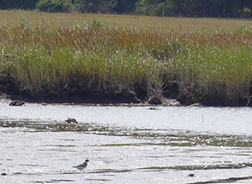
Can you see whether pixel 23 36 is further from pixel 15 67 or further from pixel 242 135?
pixel 242 135

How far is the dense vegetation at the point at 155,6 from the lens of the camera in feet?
192

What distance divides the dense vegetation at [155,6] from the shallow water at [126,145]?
41.5 meters

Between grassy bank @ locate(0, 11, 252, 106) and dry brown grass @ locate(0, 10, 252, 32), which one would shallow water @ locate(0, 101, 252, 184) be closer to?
grassy bank @ locate(0, 11, 252, 106)

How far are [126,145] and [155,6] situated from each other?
5351 cm

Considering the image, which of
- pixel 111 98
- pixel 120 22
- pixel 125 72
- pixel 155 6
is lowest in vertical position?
pixel 155 6

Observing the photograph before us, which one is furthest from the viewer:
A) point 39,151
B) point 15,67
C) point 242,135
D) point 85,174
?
point 15,67

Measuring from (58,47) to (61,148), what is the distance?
816cm

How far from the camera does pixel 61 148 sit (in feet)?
35.8

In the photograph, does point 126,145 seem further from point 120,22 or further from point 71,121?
point 120,22

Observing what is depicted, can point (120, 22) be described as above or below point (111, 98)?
below

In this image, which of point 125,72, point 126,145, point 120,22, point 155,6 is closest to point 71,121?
point 126,145

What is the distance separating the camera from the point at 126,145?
11.4 meters

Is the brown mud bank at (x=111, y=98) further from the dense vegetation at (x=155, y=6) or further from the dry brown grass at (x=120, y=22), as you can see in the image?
the dense vegetation at (x=155, y=6)

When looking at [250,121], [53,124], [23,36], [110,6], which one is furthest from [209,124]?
[110,6]
